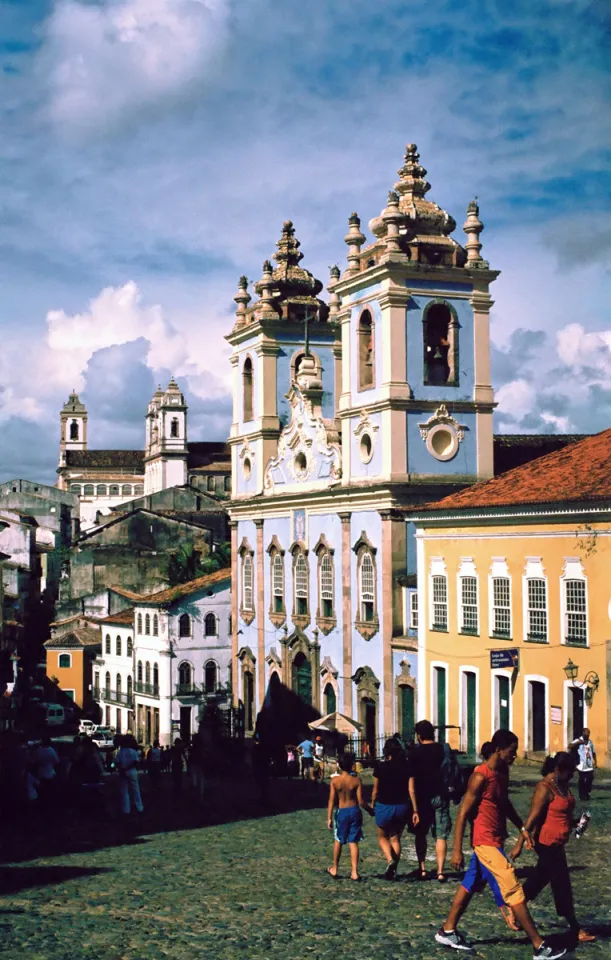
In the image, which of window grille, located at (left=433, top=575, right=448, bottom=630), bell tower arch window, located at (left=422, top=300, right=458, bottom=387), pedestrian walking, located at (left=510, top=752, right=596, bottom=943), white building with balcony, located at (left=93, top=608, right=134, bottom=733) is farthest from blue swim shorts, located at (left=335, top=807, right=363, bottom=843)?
white building with balcony, located at (left=93, top=608, right=134, bottom=733)

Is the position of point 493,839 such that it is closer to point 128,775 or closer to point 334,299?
point 128,775

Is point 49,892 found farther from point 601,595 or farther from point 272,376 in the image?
point 272,376

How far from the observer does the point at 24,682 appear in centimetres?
7244

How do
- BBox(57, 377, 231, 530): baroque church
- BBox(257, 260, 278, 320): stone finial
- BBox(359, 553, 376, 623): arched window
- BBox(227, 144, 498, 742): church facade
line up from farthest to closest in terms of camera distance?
BBox(57, 377, 231, 530): baroque church < BBox(257, 260, 278, 320): stone finial < BBox(359, 553, 376, 623): arched window < BBox(227, 144, 498, 742): church facade

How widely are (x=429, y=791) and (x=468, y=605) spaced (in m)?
19.7

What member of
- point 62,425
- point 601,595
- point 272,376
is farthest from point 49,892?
point 62,425

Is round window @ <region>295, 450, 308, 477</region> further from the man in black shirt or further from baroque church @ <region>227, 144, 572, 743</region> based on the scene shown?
the man in black shirt

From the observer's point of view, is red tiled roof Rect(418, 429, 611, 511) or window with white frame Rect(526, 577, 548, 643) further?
window with white frame Rect(526, 577, 548, 643)

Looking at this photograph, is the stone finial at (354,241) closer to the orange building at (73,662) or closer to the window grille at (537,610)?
the window grille at (537,610)

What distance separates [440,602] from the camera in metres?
34.1

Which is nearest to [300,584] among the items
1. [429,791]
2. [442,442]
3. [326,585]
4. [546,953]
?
[326,585]

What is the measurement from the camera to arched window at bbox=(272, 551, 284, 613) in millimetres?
46500

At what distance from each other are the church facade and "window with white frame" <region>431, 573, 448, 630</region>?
6.65 ft

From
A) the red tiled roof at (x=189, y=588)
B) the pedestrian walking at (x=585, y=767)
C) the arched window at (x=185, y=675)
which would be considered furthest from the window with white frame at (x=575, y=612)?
the arched window at (x=185, y=675)
